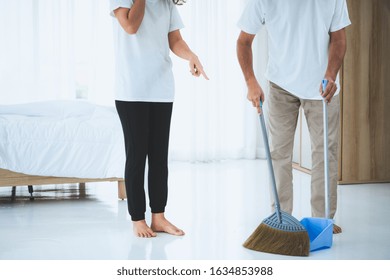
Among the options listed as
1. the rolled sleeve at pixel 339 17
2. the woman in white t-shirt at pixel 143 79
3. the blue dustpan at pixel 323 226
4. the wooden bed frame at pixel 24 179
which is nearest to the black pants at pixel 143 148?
the woman in white t-shirt at pixel 143 79

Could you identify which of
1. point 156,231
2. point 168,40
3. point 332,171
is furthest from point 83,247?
point 332,171

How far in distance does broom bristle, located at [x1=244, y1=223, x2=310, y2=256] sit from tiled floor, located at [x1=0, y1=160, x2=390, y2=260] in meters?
0.04

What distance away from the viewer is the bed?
3328mm

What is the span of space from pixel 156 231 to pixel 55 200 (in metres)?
1.09

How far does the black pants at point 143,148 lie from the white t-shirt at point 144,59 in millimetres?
51

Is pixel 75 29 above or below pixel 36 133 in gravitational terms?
above

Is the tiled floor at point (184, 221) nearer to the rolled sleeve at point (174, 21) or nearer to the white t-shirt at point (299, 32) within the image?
the white t-shirt at point (299, 32)

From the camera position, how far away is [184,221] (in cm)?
295

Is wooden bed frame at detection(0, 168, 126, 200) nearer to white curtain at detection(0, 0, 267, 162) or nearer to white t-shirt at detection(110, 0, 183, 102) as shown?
white t-shirt at detection(110, 0, 183, 102)

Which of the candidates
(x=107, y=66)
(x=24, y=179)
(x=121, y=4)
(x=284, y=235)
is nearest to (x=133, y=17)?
(x=121, y=4)

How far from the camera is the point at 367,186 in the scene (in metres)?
3.98

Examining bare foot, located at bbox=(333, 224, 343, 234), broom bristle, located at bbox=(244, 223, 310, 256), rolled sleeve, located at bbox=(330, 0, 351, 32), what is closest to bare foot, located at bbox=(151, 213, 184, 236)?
broom bristle, located at bbox=(244, 223, 310, 256)
